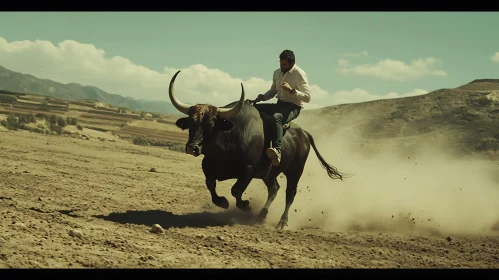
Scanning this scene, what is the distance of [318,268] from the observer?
19.1ft

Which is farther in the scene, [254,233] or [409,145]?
[409,145]

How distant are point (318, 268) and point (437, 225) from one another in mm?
4725

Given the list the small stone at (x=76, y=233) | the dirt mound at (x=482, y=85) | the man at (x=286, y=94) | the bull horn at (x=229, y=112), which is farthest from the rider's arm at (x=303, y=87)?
the dirt mound at (x=482, y=85)

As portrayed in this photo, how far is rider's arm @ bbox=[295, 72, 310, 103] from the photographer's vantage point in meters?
8.74

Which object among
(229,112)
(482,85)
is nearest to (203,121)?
(229,112)

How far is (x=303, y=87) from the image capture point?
8781 mm

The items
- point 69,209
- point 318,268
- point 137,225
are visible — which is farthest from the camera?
point 69,209

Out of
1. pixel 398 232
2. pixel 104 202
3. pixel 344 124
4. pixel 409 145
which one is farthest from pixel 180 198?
pixel 344 124

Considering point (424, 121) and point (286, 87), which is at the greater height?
point (424, 121)

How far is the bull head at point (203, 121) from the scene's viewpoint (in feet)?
24.4

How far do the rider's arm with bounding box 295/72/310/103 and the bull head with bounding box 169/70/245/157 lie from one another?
1.55 metres

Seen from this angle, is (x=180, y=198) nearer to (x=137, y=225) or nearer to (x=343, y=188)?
(x=137, y=225)

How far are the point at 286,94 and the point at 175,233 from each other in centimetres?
342

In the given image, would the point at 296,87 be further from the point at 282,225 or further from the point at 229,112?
the point at 282,225
